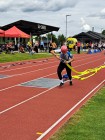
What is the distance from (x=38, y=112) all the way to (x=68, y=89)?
167 inches

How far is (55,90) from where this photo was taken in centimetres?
1271

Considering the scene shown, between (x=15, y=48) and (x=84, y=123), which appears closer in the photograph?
(x=84, y=123)

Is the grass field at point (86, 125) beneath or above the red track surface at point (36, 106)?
beneath

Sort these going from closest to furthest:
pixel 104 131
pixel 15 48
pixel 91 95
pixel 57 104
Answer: pixel 104 131 < pixel 57 104 < pixel 91 95 < pixel 15 48

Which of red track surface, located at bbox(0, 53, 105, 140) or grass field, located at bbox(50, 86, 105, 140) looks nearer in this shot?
grass field, located at bbox(50, 86, 105, 140)

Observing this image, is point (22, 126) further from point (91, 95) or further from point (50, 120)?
point (91, 95)

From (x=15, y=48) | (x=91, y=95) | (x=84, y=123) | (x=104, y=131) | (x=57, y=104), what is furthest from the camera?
(x=15, y=48)

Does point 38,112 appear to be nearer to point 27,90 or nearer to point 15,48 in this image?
point 27,90

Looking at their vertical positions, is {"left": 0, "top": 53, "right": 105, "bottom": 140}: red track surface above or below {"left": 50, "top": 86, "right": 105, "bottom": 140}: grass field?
above

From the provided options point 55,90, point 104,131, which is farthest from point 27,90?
point 104,131

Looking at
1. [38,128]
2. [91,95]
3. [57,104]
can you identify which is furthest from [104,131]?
[91,95]

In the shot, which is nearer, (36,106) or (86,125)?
(86,125)

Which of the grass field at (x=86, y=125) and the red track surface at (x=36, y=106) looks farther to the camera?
the red track surface at (x=36, y=106)

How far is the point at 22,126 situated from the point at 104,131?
1.73m
